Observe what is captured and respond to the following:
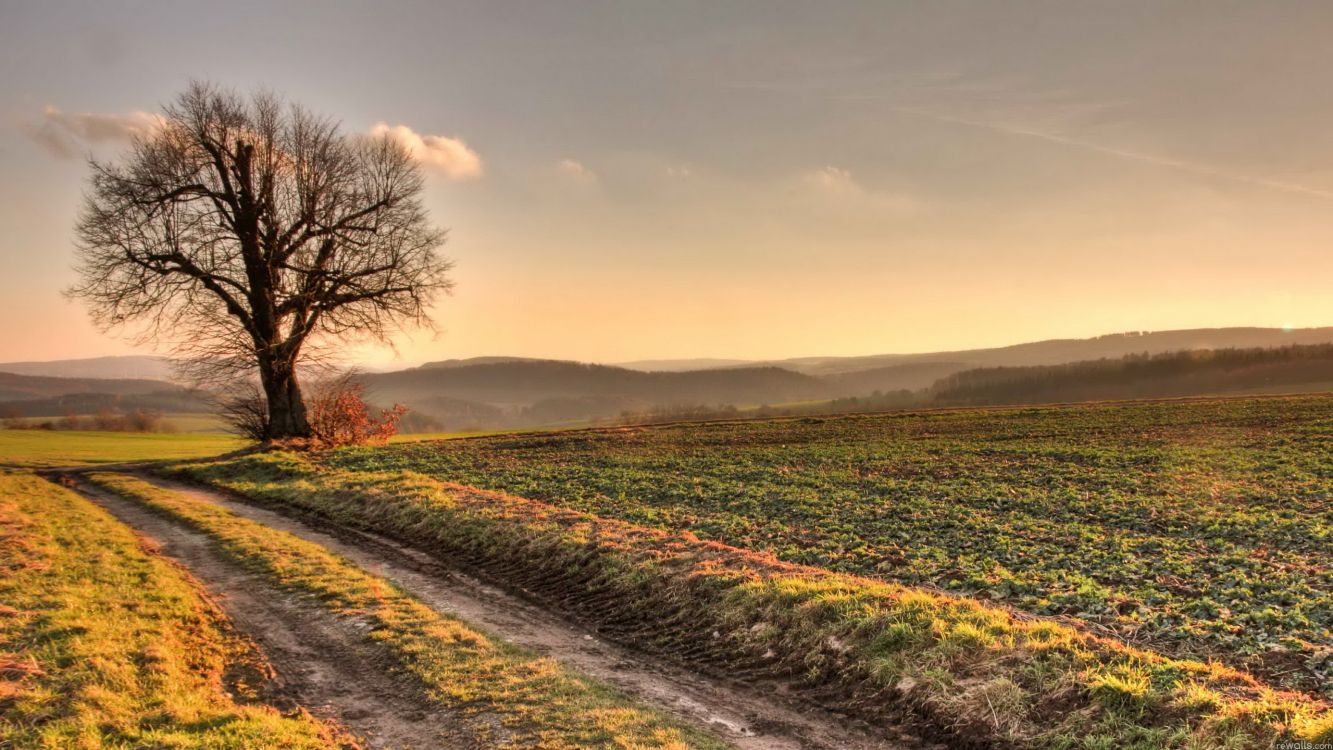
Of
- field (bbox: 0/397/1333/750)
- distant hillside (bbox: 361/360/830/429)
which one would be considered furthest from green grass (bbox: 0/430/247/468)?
distant hillside (bbox: 361/360/830/429)

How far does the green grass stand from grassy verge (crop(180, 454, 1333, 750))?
35178 mm

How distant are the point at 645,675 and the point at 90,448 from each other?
54272mm

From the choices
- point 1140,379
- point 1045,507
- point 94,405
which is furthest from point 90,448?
point 1140,379

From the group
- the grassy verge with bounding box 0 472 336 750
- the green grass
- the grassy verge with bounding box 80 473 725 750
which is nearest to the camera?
the grassy verge with bounding box 0 472 336 750

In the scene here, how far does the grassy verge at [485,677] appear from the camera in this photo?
6719 mm

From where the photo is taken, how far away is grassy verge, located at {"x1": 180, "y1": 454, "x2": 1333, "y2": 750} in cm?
645

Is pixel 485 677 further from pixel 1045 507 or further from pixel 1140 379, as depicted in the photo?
pixel 1140 379

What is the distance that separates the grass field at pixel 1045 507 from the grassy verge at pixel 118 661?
9.34m

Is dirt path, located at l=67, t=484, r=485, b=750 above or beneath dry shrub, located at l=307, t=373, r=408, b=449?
beneath

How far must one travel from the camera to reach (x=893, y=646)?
8.49 m

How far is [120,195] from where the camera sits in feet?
101

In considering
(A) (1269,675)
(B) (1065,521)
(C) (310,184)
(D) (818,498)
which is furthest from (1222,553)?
(C) (310,184)

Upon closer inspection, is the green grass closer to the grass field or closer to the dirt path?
the grass field

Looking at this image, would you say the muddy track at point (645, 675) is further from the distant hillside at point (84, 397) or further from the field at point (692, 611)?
the distant hillside at point (84, 397)
